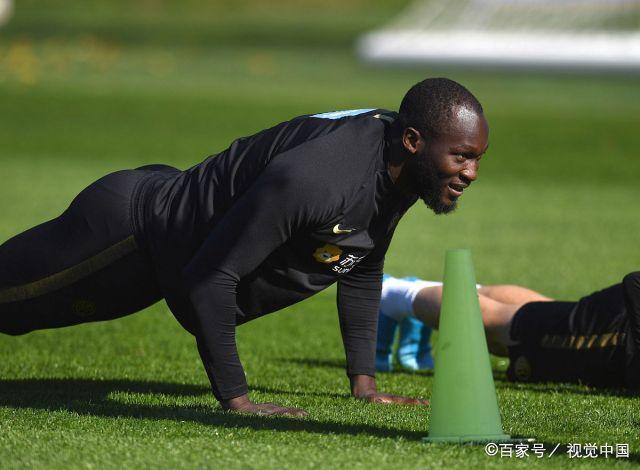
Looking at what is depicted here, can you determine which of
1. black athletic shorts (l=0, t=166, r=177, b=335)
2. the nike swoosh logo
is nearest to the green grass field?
black athletic shorts (l=0, t=166, r=177, b=335)

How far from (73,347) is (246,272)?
122 inches

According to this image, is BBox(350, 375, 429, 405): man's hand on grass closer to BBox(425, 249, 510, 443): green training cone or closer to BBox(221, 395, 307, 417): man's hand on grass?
BBox(221, 395, 307, 417): man's hand on grass

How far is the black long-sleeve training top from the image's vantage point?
15.7ft

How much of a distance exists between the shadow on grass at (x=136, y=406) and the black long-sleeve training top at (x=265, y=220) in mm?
183

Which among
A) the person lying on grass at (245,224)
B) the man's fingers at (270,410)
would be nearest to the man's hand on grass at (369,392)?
the person lying on grass at (245,224)

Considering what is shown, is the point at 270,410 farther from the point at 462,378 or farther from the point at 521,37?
the point at 521,37

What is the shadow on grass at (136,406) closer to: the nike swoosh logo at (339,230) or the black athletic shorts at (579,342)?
the nike swoosh logo at (339,230)

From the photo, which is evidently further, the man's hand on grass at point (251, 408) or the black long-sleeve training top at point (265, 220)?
the man's hand on grass at point (251, 408)

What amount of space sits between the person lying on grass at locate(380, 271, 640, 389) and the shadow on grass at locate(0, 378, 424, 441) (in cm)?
144

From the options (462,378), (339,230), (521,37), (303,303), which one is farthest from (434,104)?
(521,37)

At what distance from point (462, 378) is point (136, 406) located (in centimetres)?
161

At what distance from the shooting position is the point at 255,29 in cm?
6631

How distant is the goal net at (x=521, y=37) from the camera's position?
38719 mm

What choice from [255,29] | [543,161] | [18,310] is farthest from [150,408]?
[255,29]
